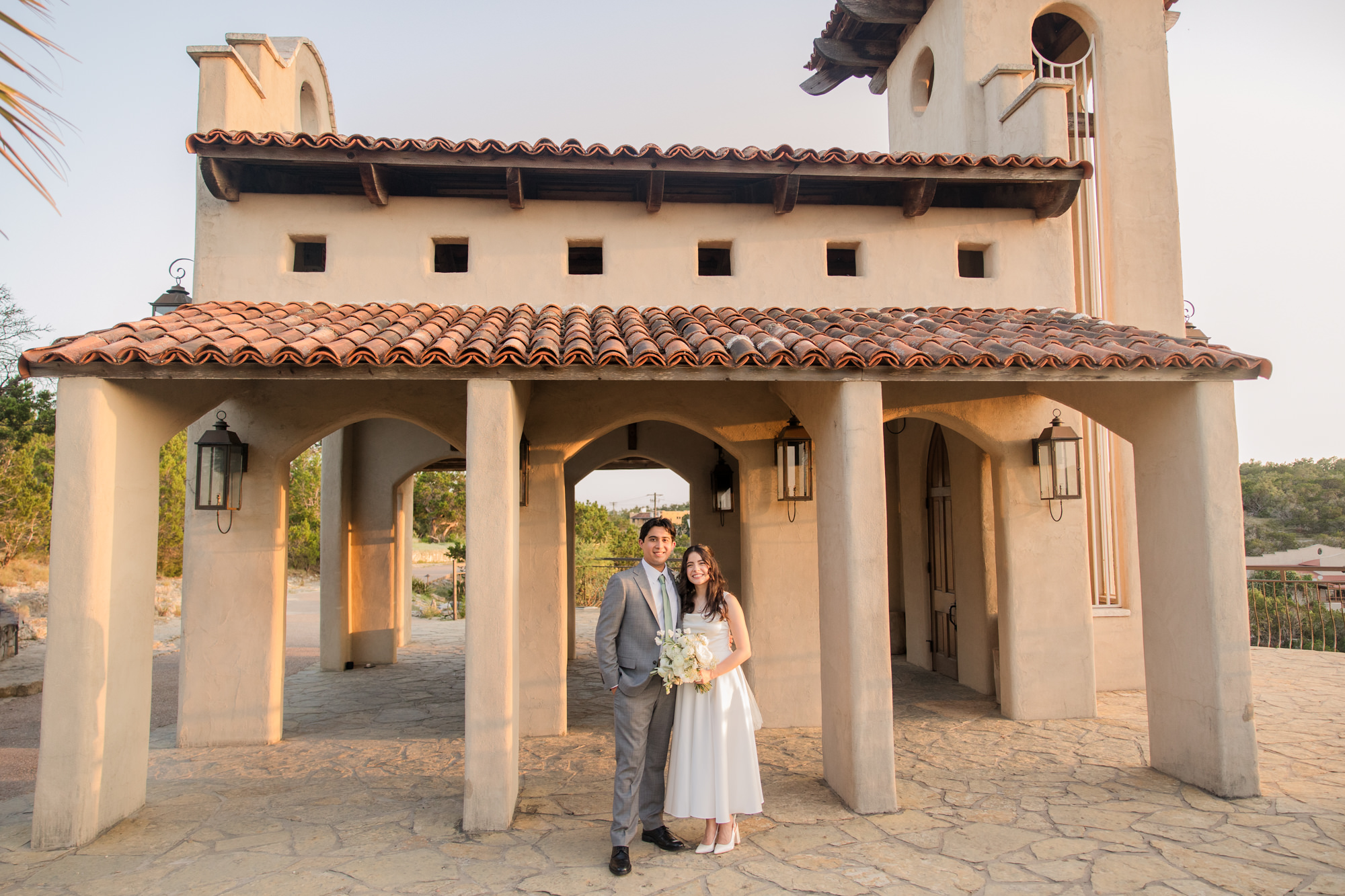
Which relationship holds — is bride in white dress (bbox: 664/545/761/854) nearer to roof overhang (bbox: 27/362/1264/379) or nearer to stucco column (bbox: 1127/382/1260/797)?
roof overhang (bbox: 27/362/1264/379)

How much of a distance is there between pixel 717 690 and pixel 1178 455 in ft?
14.3

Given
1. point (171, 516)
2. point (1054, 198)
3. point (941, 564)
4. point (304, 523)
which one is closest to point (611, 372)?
point (1054, 198)

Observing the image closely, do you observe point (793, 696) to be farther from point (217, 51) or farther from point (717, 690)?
point (217, 51)

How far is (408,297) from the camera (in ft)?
27.6

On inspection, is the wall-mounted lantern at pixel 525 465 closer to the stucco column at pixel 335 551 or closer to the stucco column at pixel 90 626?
the stucco column at pixel 90 626

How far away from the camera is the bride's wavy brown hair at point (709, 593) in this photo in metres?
5.14

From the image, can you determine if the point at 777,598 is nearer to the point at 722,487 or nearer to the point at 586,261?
the point at 722,487

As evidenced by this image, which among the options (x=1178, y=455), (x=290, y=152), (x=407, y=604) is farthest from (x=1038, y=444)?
(x=407, y=604)

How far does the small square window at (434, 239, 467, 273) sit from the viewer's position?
9.02 m

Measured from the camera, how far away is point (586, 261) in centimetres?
945

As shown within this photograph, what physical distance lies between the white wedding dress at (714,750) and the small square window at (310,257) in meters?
6.31

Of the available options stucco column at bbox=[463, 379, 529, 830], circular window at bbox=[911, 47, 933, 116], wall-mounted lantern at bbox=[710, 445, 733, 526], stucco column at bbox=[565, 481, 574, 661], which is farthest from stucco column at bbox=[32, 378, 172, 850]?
circular window at bbox=[911, 47, 933, 116]

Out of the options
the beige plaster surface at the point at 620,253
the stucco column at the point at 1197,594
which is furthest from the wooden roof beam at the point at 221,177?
the stucco column at the point at 1197,594

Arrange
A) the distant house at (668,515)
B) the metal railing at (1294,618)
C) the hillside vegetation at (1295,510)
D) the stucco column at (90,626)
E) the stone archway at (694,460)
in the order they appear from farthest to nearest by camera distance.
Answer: the distant house at (668,515)
the hillside vegetation at (1295,510)
the metal railing at (1294,618)
the stone archway at (694,460)
the stucco column at (90,626)
